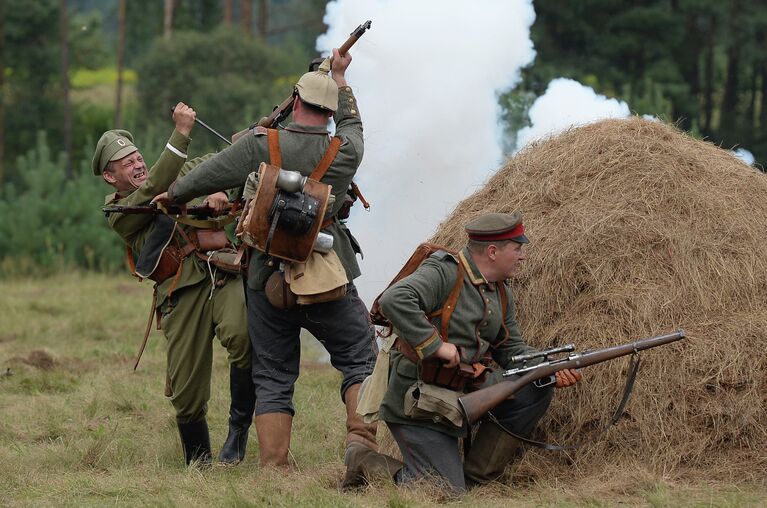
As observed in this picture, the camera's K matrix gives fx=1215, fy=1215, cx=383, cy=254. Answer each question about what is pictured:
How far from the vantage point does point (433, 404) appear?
6125mm

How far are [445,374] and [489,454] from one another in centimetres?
59

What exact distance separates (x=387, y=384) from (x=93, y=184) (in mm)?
14088

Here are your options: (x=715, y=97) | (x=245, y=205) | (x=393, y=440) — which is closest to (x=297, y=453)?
(x=393, y=440)

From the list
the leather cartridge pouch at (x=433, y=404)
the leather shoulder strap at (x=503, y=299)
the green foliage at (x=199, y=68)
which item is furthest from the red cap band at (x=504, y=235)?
the green foliage at (x=199, y=68)

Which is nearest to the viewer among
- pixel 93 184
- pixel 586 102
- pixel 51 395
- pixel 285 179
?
pixel 285 179

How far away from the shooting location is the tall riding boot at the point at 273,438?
22.4ft

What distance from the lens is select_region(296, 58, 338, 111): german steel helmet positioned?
254 inches

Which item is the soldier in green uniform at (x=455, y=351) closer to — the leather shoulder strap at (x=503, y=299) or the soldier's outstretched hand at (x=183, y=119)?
the leather shoulder strap at (x=503, y=299)

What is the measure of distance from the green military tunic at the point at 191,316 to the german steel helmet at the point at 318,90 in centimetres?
117

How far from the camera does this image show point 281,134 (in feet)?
21.4

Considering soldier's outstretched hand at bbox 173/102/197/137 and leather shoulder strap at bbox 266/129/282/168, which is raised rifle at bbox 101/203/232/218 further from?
leather shoulder strap at bbox 266/129/282/168

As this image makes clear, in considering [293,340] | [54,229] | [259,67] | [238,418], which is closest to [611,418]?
[293,340]

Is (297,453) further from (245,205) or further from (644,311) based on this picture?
(644,311)

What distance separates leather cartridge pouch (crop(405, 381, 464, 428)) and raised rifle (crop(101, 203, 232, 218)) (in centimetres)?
176
